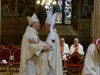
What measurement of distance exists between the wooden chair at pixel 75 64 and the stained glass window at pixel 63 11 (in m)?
11.9

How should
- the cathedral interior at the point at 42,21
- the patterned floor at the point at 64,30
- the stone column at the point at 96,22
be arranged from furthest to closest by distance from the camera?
the patterned floor at the point at 64,30, the cathedral interior at the point at 42,21, the stone column at the point at 96,22

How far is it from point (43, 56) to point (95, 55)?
2.24 m

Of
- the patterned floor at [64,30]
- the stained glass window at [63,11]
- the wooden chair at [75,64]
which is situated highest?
the stained glass window at [63,11]

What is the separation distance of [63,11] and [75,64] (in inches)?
492

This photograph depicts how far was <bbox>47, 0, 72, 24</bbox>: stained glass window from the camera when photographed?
21.7 metres

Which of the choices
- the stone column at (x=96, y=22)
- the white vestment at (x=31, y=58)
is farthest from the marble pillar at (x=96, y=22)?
the white vestment at (x=31, y=58)

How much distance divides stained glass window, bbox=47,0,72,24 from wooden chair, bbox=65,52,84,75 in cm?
1189

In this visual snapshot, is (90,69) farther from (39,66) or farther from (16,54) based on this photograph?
(16,54)

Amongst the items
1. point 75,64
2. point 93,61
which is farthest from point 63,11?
point 93,61

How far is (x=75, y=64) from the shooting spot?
32.0ft

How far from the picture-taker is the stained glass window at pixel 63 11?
21688mm

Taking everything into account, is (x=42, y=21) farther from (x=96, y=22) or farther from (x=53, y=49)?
(x=53, y=49)

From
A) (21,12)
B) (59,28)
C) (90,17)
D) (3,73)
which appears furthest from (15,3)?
(3,73)

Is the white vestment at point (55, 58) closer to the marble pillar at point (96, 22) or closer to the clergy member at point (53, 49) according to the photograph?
the clergy member at point (53, 49)
